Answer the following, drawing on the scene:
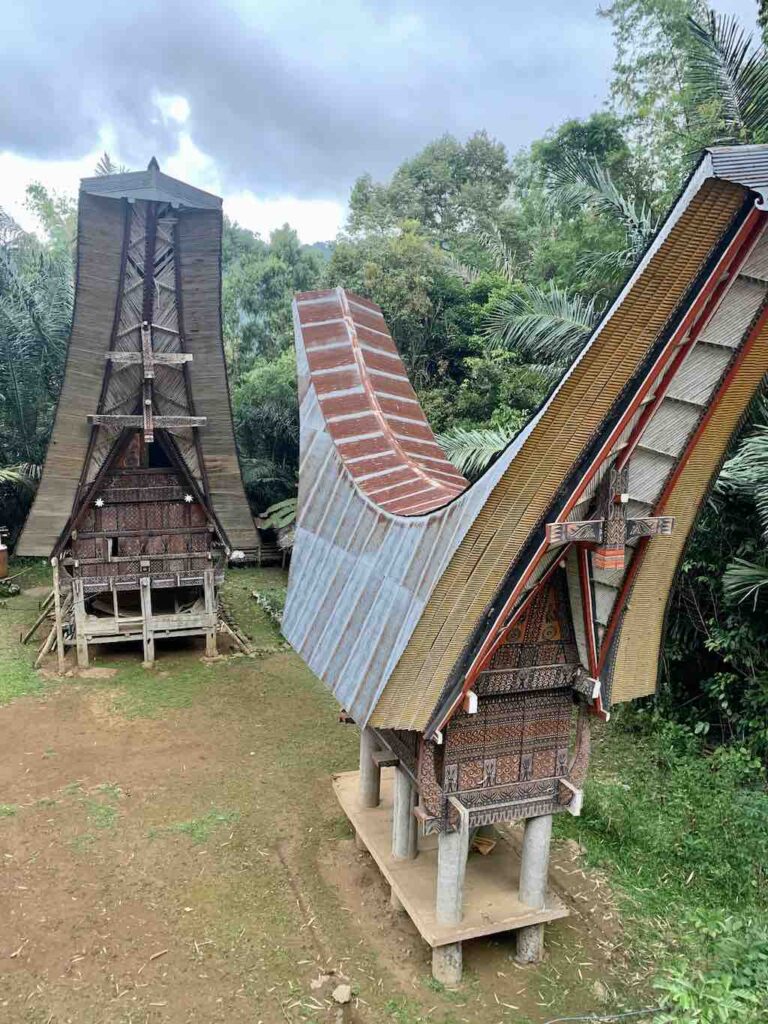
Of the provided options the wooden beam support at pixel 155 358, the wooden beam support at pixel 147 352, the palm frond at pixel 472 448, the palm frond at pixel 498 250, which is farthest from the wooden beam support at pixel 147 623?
the palm frond at pixel 498 250

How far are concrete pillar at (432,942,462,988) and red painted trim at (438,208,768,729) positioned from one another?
250 centimetres

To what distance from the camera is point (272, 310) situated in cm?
3142

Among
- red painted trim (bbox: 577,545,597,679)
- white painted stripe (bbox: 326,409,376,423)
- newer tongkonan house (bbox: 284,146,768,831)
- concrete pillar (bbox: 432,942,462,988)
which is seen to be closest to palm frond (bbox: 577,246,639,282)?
white painted stripe (bbox: 326,409,376,423)

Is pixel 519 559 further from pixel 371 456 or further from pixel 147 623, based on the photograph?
pixel 147 623

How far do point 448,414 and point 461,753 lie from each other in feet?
45.8

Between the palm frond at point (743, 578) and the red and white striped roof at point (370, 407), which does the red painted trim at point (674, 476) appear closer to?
the red and white striped roof at point (370, 407)

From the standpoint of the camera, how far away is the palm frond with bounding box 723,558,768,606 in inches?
348

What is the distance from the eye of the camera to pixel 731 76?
10.2 metres

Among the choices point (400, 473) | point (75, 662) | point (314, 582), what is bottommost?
point (75, 662)

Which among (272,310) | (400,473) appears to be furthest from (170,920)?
(272,310)

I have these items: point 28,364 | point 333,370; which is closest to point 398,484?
point 333,370

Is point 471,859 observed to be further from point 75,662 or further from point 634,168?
point 634,168

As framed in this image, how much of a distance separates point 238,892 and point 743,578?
23.1ft

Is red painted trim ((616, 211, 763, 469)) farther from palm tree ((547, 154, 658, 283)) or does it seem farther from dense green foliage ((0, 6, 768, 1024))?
palm tree ((547, 154, 658, 283))
